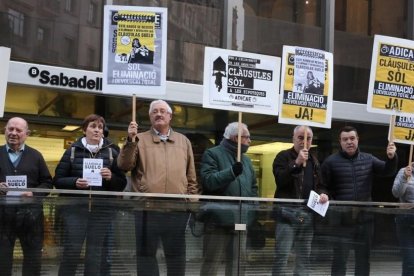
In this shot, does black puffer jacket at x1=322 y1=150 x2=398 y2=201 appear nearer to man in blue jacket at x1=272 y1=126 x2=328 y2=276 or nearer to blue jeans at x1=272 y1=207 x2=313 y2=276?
man in blue jacket at x1=272 y1=126 x2=328 y2=276

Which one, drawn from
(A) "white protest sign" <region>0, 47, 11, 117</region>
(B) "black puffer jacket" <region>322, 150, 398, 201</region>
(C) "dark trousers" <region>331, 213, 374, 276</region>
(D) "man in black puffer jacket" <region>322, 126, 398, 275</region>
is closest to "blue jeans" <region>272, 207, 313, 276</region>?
(C) "dark trousers" <region>331, 213, 374, 276</region>

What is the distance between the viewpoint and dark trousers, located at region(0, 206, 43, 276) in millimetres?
4656

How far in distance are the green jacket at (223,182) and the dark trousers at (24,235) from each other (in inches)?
58.5

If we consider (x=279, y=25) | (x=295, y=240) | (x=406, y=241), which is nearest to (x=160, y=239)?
(x=295, y=240)

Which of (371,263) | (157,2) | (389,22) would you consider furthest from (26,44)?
(389,22)

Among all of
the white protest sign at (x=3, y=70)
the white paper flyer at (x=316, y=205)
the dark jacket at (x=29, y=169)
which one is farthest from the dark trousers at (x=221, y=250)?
the white protest sign at (x=3, y=70)

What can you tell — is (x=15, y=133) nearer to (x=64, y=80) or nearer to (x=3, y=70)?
(x=3, y=70)

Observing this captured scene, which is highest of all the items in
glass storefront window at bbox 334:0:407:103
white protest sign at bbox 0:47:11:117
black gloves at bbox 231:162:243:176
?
glass storefront window at bbox 334:0:407:103

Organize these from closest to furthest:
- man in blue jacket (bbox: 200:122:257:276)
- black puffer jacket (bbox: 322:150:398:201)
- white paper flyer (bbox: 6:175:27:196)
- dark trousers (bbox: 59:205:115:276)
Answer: dark trousers (bbox: 59:205:115:276) → white paper flyer (bbox: 6:175:27:196) → man in blue jacket (bbox: 200:122:257:276) → black puffer jacket (bbox: 322:150:398:201)

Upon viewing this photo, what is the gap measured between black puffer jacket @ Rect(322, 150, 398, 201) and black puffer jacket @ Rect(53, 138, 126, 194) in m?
2.30

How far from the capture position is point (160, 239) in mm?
5133

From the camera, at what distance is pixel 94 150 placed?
555 cm

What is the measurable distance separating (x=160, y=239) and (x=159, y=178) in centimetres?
64

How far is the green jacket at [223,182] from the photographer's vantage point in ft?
17.6
